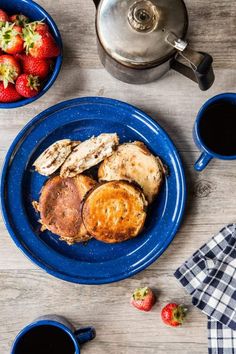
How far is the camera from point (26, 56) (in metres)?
1.38

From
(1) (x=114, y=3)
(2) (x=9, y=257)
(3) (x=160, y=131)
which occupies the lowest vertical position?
(2) (x=9, y=257)

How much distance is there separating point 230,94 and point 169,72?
0.17 meters

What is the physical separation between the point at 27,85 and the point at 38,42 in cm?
9

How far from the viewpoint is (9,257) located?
1.48 meters

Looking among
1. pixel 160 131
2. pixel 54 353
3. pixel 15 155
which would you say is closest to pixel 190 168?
pixel 160 131

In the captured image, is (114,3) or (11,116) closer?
(114,3)

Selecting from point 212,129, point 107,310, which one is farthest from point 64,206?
point 212,129

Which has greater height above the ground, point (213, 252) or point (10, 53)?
point (10, 53)

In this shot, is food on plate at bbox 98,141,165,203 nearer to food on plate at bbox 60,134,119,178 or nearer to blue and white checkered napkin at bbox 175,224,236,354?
food on plate at bbox 60,134,119,178

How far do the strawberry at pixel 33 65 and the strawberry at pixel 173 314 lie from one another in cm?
60

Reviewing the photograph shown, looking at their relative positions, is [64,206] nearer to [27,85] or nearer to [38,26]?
[27,85]

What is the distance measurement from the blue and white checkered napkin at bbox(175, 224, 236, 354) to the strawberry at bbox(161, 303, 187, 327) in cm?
4

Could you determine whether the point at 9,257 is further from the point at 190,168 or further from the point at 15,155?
the point at 190,168

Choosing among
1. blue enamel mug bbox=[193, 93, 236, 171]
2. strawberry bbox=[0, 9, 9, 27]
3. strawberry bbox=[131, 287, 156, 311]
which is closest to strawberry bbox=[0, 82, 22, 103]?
strawberry bbox=[0, 9, 9, 27]
